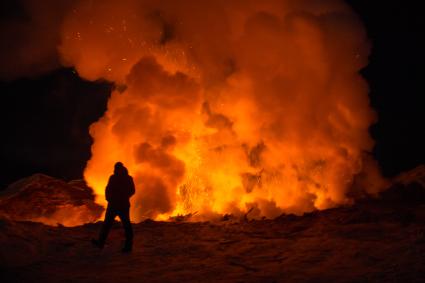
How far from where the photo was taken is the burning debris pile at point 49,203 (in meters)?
14.0

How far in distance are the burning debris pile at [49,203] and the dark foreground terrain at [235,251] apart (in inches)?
136

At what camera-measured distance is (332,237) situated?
9.41m

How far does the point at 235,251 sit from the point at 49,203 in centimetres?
806

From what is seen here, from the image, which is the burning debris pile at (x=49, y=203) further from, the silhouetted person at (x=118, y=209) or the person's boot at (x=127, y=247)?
the person's boot at (x=127, y=247)

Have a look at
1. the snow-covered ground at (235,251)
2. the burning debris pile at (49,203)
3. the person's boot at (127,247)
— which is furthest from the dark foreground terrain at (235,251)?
the burning debris pile at (49,203)

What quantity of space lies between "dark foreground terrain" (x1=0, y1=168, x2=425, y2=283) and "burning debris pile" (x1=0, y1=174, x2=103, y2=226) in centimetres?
345

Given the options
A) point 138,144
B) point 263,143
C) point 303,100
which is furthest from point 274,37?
point 138,144

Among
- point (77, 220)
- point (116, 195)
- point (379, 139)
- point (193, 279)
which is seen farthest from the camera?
point (379, 139)

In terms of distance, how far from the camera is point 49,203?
14.7m

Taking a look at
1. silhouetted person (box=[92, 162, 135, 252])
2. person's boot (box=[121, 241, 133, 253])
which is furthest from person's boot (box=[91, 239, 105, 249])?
person's boot (box=[121, 241, 133, 253])

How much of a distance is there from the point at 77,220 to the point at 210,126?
583 centimetres

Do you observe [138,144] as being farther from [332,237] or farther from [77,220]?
[332,237]

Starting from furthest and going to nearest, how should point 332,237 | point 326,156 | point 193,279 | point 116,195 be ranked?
point 326,156
point 332,237
point 116,195
point 193,279

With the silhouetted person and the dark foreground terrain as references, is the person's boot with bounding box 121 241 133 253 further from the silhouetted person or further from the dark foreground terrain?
the dark foreground terrain
